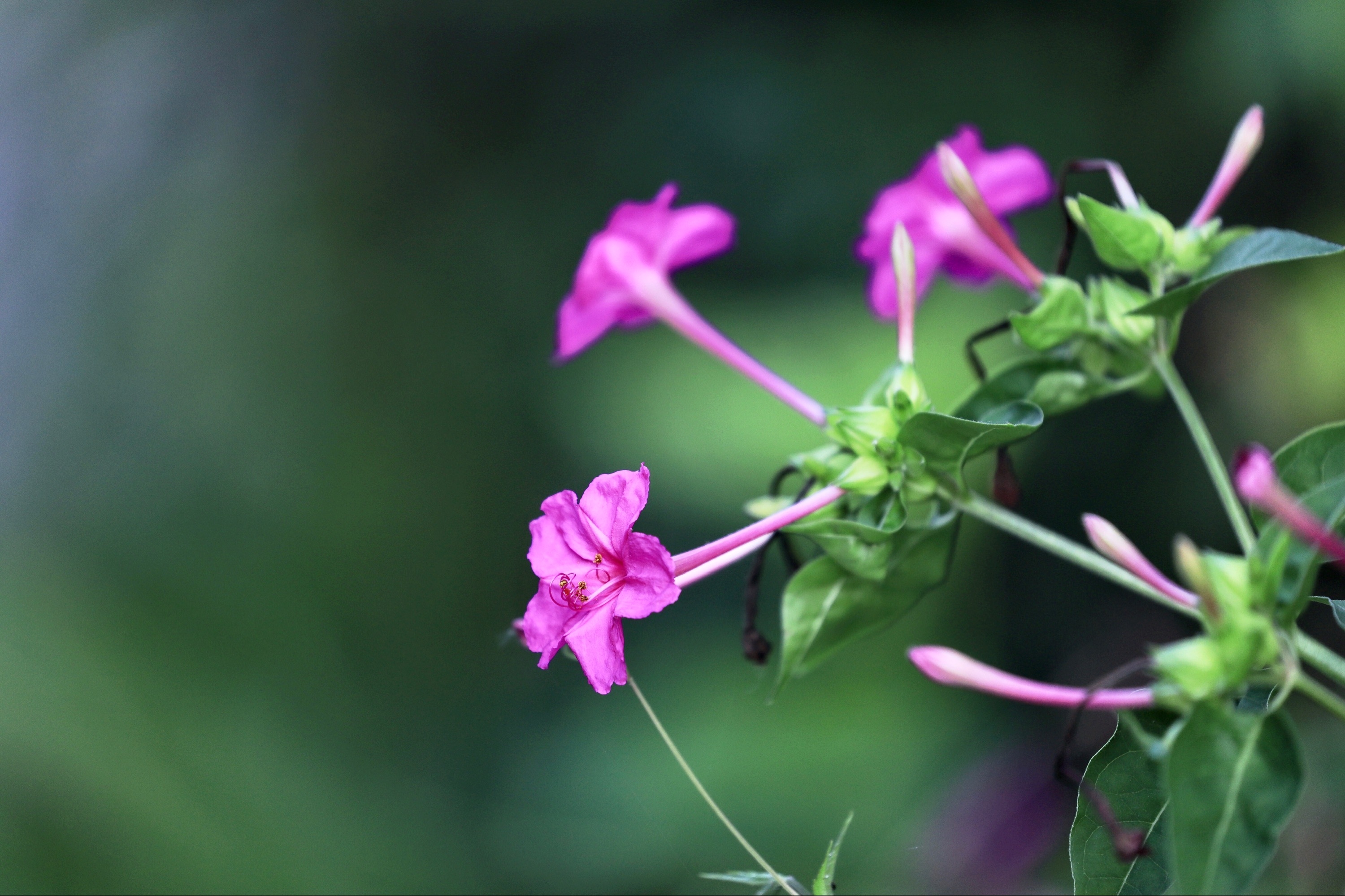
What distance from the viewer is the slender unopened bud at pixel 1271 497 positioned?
568 mm

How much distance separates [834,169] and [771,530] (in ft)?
7.90

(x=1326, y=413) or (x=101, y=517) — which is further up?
(x=101, y=517)

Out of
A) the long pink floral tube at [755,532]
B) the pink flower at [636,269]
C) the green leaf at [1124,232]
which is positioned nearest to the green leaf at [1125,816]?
the long pink floral tube at [755,532]

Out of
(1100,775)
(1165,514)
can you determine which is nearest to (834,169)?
(1165,514)

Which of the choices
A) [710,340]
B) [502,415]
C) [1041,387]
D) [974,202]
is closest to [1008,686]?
[1041,387]

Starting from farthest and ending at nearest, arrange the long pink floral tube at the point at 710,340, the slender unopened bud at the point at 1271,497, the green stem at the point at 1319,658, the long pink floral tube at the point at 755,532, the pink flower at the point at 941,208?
1. the pink flower at the point at 941,208
2. the long pink floral tube at the point at 710,340
3. the long pink floral tube at the point at 755,532
4. the green stem at the point at 1319,658
5. the slender unopened bud at the point at 1271,497

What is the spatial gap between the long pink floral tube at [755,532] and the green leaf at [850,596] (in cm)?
5

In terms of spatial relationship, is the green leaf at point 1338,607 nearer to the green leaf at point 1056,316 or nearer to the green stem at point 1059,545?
the green stem at point 1059,545

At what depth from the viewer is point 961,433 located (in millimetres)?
809

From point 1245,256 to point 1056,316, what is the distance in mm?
150

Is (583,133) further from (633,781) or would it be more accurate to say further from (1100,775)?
(1100,775)

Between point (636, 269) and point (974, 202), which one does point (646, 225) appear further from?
point (974, 202)

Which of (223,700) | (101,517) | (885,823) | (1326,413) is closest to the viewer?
(1326,413)

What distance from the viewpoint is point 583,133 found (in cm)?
342
